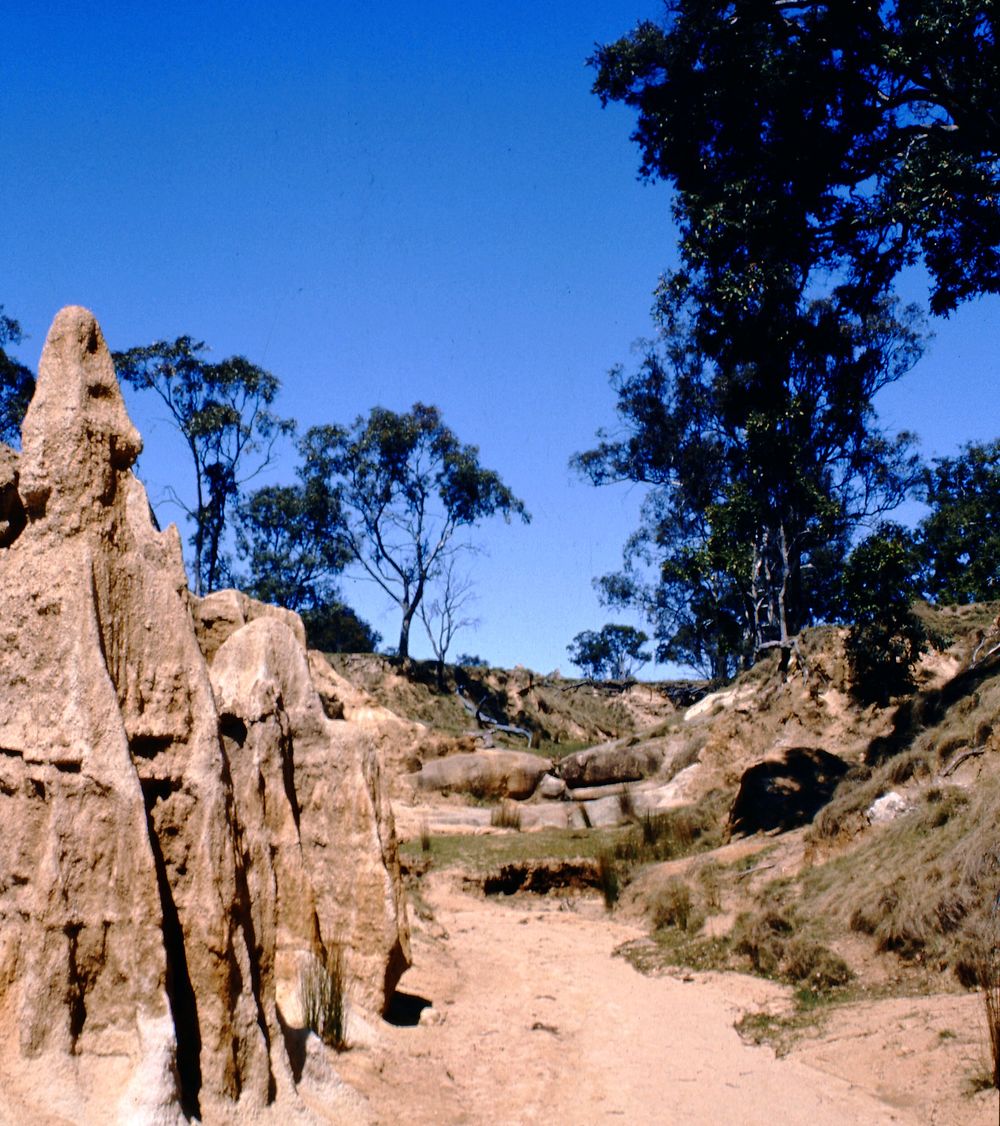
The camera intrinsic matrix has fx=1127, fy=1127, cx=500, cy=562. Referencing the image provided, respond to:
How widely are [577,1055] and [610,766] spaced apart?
661 inches

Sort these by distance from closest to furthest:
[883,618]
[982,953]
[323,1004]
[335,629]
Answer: [323,1004] → [982,953] → [883,618] → [335,629]

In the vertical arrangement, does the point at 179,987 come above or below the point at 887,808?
below

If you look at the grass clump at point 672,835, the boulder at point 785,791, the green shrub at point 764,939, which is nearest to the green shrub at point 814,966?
the green shrub at point 764,939

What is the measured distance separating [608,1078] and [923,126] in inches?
490

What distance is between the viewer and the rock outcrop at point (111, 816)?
4.39 m

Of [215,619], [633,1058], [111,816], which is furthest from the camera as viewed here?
[215,619]

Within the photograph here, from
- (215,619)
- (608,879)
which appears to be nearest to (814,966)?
(608,879)

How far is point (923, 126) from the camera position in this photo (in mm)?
14430

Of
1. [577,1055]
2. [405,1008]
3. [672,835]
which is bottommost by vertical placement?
[577,1055]

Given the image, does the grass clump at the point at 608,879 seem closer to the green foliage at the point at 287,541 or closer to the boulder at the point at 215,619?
the boulder at the point at 215,619

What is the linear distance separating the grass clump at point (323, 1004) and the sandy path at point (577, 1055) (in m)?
0.14

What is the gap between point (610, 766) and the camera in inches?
951

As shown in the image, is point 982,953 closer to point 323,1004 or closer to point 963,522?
point 323,1004

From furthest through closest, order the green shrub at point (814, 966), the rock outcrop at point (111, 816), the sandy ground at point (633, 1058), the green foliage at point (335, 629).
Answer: the green foliage at point (335, 629)
the green shrub at point (814, 966)
the sandy ground at point (633, 1058)
the rock outcrop at point (111, 816)
